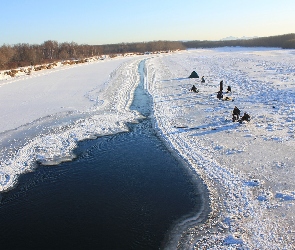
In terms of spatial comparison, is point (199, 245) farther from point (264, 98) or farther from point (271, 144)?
point (264, 98)

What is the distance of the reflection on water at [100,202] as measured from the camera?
275 inches

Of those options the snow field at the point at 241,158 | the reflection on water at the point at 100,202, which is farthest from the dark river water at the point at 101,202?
the snow field at the point at 241,158

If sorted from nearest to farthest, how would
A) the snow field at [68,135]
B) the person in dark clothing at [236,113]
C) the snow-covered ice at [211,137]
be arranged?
the snow-covered ice at [211,137] < the snow field at [68,135] < the person in dark clothing at [236,113]

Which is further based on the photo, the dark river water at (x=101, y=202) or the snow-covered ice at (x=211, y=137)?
the snow-covered ice at (x=211, y=137)

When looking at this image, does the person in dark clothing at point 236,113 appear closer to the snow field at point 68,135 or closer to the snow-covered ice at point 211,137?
the snow-covered ice at point 211,137

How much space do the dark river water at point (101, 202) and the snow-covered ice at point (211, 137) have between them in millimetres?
686

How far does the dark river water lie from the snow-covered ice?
686mm

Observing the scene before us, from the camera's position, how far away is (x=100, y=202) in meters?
8.47

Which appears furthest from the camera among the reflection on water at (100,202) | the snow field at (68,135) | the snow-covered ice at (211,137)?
the snow field at (68,135)

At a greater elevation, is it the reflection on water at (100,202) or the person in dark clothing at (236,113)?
the person in dark clothing at (236,113)

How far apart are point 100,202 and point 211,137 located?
21.4ft

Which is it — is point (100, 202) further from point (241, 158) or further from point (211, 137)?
point (211, 137)

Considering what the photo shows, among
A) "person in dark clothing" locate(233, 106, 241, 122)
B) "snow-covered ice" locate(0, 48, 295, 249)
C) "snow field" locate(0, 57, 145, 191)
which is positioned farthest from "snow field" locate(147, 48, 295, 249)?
"snow field" locate(0, 57, 145, 191)

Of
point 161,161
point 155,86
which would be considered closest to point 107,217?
point 161,161
